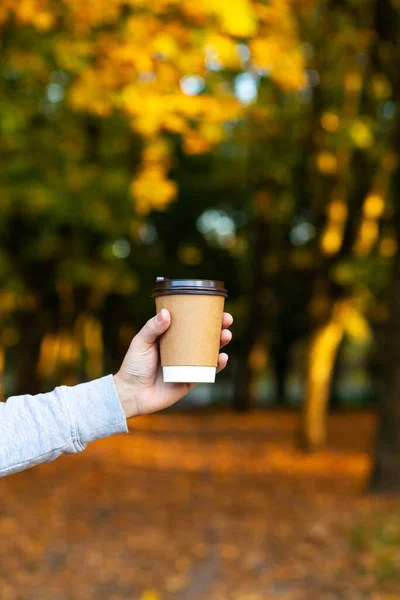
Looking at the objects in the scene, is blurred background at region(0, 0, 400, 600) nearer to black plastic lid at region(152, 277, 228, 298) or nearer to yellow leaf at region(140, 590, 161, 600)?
yellow leaf at region(140, 590, 161, 600)

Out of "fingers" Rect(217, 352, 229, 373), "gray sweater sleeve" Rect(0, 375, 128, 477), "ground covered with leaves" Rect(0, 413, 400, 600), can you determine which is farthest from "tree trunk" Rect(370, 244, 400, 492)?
"gray sweater sleeve" Rect(0, 375, 128, 477)

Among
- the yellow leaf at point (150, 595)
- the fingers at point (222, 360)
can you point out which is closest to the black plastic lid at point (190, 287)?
the fingers at point (222, 360)

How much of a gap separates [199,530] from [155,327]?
7416mm

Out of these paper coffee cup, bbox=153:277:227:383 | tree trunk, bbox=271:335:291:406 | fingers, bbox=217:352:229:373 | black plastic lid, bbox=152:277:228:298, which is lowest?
tree trunk, bbox=271:335:291:406

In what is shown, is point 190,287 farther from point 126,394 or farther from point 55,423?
point 55,423

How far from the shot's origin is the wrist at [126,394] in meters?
2.50

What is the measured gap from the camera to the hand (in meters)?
2.50

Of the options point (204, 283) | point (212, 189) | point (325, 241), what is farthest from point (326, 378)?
point (204, 283)

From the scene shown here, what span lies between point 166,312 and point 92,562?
6.08 metres

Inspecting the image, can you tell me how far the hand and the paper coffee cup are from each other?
0.03 m

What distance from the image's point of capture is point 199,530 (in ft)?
31.2

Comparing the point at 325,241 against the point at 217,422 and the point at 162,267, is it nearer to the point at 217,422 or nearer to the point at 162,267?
the point at 217,422

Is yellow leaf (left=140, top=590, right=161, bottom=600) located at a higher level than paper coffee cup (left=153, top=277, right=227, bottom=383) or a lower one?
lower

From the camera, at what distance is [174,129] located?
8.34 m
